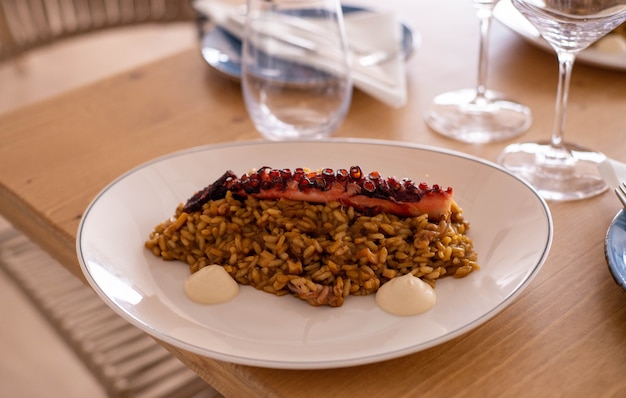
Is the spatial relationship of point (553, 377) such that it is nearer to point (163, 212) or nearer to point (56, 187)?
point (163, 212)

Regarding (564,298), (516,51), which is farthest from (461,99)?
(564,298)

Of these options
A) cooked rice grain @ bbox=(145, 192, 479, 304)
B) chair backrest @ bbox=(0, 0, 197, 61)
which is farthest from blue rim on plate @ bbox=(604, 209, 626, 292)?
chair backrest @ bbox=(0, 0, 197, 61)

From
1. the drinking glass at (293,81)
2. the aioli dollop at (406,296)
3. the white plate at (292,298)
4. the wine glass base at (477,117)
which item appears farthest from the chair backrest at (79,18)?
the aioli dollop at (406,296)

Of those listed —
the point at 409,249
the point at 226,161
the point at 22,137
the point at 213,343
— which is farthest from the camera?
the point at 22,137

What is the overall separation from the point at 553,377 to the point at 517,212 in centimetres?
22

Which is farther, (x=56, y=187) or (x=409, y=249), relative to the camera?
(x=56, y=187)

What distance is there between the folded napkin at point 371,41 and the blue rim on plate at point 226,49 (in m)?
0.02

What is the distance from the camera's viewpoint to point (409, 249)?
33.7 inches

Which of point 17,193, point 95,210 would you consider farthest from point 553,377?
point 17,193

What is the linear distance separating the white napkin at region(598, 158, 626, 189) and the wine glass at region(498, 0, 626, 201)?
0.04 metres

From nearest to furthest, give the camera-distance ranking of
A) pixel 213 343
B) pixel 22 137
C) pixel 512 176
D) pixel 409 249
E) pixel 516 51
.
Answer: pixel 213 343 → pixel 409 249 → pixel 512 176 → pixel 22 137 → pixel 516 51

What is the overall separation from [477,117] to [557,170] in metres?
0.21

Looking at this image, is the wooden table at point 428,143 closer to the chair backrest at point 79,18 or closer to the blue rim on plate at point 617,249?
the blue rim on plate at point 617,249

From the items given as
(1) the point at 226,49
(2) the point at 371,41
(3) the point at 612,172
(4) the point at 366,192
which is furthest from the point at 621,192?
(1) the point at 226,49
